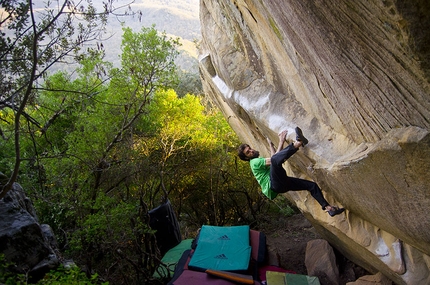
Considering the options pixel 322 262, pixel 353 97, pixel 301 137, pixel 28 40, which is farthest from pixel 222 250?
pixel 28 40

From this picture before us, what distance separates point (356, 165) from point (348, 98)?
84 centimetres

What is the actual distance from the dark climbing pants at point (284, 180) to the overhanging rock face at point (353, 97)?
23 cm

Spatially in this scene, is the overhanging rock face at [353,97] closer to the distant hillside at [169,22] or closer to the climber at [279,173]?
the climber at [279,173]

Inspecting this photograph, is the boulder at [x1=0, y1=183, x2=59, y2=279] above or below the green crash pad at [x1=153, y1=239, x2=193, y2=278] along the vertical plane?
above

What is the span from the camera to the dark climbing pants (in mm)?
5066

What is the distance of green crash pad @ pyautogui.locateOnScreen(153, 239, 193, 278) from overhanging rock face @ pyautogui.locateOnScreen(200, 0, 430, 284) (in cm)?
427

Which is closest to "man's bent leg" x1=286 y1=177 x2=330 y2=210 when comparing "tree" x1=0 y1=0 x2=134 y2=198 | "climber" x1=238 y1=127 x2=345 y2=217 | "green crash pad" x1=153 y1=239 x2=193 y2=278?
"climber" x1=238 y1=127 x2=345 y2=217

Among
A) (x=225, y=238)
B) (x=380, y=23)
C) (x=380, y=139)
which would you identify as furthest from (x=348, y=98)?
(x=225, y=238)

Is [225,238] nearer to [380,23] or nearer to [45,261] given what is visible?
[45,261]

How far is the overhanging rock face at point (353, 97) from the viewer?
2955 mm

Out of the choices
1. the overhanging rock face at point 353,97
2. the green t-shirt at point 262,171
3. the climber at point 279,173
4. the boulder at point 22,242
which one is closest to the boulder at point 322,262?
the overhanging rock face at point 353,97

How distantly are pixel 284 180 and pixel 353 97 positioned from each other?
6.92 ft

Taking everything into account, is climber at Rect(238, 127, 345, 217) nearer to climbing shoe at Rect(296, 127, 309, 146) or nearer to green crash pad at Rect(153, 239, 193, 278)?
climbing shoe at Rect(296, 127, 309, 146)

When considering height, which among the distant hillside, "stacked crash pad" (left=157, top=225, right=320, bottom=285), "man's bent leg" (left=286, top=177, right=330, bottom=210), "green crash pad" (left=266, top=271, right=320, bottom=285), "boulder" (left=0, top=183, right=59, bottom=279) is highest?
the distant hillside
